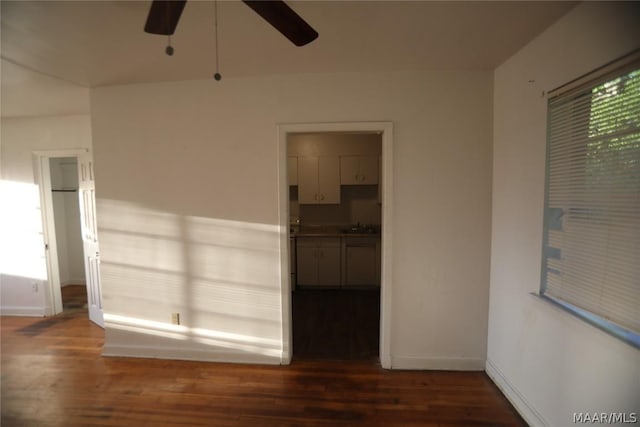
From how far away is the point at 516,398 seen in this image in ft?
6.87

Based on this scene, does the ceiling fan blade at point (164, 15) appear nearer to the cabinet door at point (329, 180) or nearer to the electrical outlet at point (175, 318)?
the electrical outlet at point (175, 318)

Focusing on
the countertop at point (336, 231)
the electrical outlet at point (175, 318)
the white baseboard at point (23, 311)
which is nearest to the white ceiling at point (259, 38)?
the electrical outlet at point (175, 318)

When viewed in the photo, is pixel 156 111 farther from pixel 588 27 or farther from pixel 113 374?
pixel 588 27

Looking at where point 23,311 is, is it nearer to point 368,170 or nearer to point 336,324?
point 336,324

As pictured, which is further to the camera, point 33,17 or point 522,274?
point 522,274

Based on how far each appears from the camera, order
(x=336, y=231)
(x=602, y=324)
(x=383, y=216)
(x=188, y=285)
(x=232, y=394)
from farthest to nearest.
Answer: (x=336, y=231), (x=188, y=285), (x=383, y=216), (x=232, y=394), (x=602, y=324)

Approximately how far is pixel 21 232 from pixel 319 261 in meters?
4.08

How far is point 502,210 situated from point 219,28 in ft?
8.06

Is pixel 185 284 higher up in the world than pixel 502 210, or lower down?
lower down

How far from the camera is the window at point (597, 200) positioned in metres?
1.31

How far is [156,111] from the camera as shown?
265 cm

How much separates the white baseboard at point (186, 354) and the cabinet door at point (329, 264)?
Answer: 205cm

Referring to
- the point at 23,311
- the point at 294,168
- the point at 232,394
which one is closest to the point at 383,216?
the point at 232,394

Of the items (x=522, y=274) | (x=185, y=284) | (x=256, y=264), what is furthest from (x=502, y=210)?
(x=185, y=284)
